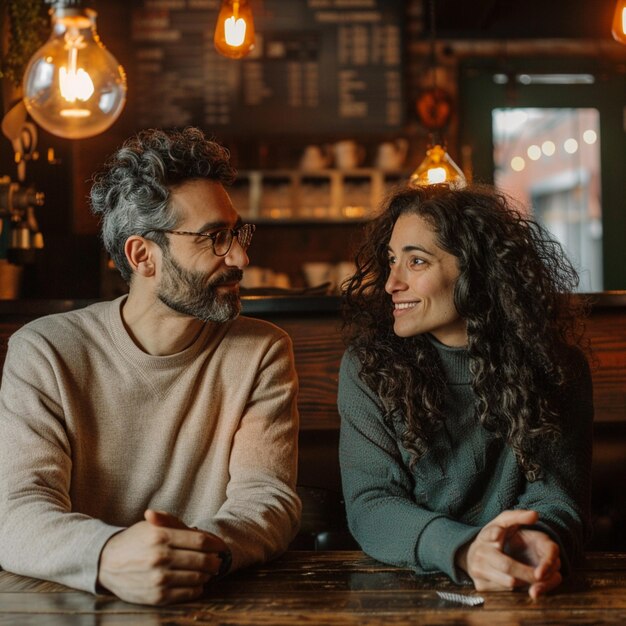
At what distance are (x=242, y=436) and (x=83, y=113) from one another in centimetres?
136

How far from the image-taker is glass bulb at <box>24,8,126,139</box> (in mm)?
2639

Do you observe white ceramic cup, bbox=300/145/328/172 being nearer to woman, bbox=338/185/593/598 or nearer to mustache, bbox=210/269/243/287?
woman, bbox=338/185/593/598

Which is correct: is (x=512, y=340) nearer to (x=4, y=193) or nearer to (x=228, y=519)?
(x=228, y=519)

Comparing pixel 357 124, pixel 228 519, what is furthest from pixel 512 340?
pixel 357 124

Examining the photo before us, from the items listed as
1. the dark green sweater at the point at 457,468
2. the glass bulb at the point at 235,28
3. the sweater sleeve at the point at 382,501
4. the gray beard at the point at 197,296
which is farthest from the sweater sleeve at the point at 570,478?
the glass bulb at the point at 235,28

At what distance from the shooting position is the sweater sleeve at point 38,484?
1.47m

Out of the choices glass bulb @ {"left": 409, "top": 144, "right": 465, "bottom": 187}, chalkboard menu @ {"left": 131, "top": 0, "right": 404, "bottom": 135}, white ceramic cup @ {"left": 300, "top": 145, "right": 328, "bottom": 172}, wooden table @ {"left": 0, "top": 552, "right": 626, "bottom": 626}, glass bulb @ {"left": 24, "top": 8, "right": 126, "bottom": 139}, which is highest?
chalkboard menu @ {"left": 131, "top": 0, "right": 404, "bottom": 135}

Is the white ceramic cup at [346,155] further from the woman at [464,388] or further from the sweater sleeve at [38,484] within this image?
the sweater sleeve at [38,484]

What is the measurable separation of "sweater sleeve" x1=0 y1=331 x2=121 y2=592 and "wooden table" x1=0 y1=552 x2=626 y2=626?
0.05 meters

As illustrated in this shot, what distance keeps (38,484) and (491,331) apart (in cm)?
100

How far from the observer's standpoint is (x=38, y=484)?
166 cm

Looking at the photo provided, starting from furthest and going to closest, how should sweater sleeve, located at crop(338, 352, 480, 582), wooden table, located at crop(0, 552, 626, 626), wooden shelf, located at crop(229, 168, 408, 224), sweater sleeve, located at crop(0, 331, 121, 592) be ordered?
wooden shelf, located at crop(229, 168, 408, 224), sweater sleeve, located at crop(338, 352, 480, 582), sweater sleeve, located at crop(0, 331, 121, 592), wooden table, located at crop(0, 552, 626, 626)

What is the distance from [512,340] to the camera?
1934 mm

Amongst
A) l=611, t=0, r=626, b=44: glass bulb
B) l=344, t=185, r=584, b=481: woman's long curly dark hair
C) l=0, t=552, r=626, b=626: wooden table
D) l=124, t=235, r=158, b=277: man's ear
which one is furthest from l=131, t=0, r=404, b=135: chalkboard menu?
l=0, t=552, r=626, b=626: wooden table
